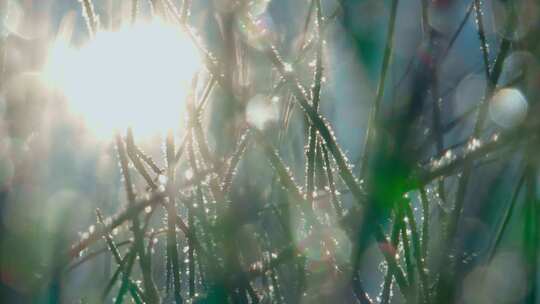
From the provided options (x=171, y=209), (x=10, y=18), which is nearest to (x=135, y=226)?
(x=171, y=209)

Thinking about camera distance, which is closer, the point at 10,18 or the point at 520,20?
the point at 520,20

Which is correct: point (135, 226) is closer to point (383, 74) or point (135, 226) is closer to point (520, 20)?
point (383, 74)

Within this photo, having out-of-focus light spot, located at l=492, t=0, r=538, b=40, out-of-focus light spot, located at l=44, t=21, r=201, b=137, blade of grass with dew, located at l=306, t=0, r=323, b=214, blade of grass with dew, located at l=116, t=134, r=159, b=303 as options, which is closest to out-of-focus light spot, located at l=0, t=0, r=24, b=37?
out-of-focus light spot, located at l=44, t=21, r=201, b=137

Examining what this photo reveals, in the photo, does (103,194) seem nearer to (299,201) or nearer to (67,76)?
(67,76)

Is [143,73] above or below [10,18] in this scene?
below

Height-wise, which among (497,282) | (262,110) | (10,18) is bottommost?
(497,282)

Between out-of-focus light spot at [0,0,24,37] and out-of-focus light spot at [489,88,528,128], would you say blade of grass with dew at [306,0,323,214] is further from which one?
out-of-focus light spot at [0,0,24,37]

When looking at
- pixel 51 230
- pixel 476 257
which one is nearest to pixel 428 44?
pixel 476 257
